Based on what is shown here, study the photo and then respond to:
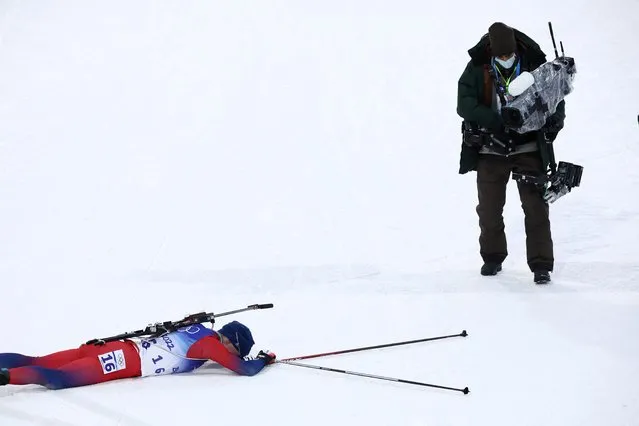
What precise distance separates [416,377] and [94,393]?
195cm

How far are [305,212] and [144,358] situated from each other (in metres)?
4.36

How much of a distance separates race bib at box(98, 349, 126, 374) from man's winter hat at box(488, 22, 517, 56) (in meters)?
3.69

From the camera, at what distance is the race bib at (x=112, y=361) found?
5746mm

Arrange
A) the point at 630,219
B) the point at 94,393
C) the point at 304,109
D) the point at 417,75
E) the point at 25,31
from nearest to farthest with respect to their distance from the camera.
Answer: the point at 94,393, the point at 630,219, the point at 304,109, the point at 417,75, the point at 25,31

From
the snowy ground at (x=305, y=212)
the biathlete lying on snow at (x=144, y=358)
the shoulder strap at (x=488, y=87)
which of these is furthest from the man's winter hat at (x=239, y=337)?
the shoulder strap at (x=488, y=87)

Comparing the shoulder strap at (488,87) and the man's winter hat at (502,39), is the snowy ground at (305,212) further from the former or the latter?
the man's winter hat at (502,39)

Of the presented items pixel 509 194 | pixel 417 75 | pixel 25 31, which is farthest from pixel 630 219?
pixel 25 31

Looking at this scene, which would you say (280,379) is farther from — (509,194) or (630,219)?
(509,194)

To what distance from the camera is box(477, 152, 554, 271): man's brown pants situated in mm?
7539

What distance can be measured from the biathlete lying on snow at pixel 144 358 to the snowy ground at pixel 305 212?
0.40 ft

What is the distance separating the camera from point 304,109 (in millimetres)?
13719

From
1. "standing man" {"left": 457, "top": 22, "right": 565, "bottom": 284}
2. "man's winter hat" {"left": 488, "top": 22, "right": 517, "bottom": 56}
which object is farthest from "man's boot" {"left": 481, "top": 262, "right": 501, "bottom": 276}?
"man's winter hat" {"left": 488, "top": 22, "right": 517, "bottom": 56}

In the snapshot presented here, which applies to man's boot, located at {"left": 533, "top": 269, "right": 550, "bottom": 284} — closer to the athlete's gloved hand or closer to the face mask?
the face mask

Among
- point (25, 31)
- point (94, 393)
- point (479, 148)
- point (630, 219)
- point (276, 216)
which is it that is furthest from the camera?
point (25, 31)
